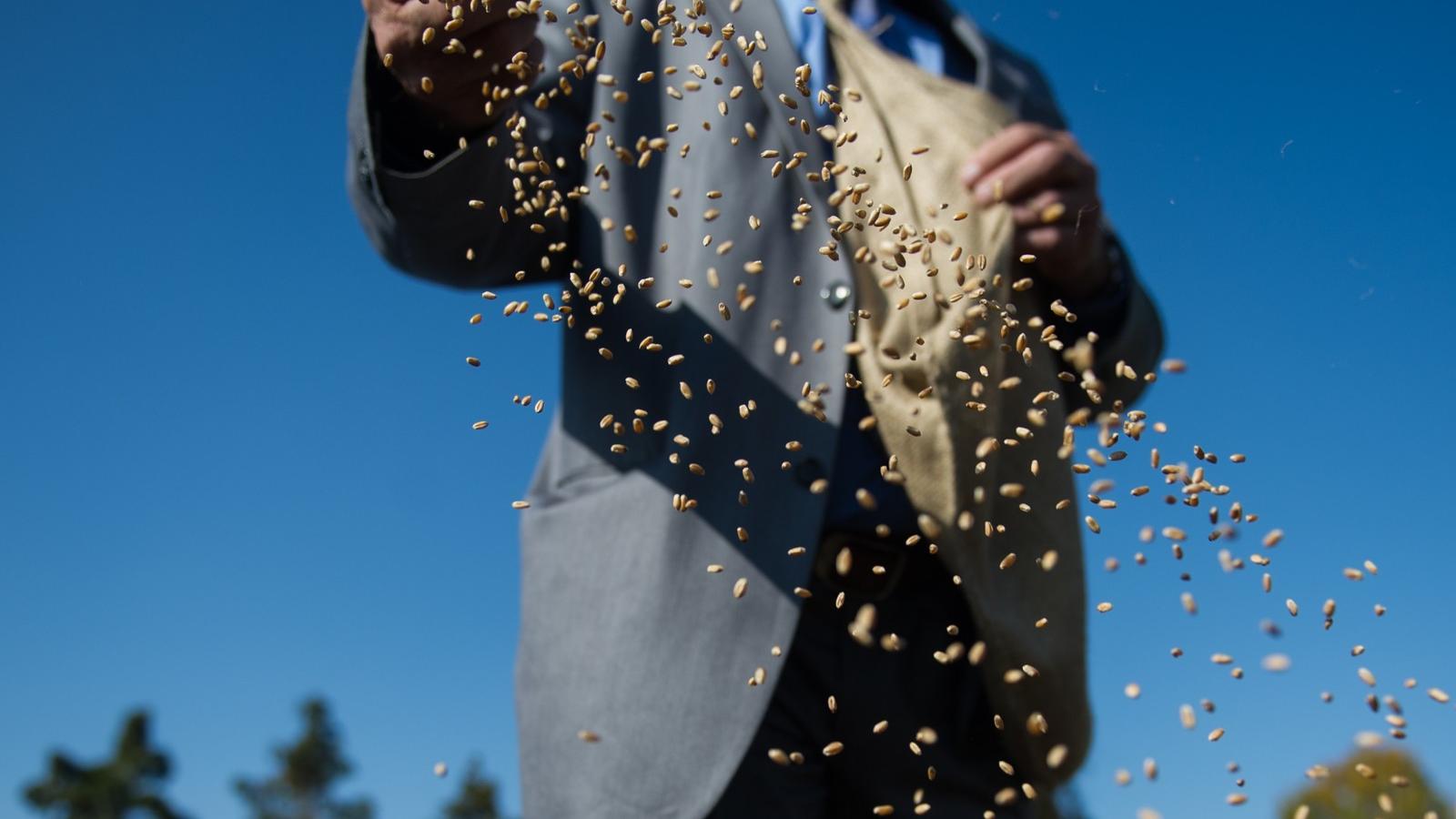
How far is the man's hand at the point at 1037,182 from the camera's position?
5.81ft

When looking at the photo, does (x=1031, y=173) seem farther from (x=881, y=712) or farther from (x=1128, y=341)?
(x=881, y=712)

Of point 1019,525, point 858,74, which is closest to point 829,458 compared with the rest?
point 1019,525

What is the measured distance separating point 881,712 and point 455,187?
1019 millimetres

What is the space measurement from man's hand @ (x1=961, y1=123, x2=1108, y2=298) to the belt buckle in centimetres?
50

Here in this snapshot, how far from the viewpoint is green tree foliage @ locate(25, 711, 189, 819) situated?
3288cm

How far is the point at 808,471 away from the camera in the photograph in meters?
1.80

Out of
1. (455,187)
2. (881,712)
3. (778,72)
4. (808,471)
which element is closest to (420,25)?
(455,187)

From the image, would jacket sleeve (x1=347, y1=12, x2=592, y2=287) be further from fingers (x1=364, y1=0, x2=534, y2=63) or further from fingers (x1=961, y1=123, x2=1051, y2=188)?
fingers (x1=961, y1=123, x2=1051, y2=188)

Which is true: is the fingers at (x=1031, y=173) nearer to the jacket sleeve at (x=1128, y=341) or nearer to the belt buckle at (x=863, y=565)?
the jacket sleeve at (x=1128, y=341)

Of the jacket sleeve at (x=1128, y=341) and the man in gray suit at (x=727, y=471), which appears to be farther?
the jacket sleeve at (x=1128, y=341)

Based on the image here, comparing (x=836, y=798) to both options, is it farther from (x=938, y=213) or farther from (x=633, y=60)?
(x=633, y=60)

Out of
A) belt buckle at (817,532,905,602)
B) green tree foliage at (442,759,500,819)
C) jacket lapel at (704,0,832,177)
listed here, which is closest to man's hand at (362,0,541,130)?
jacket lapel at (704,0,832,177)

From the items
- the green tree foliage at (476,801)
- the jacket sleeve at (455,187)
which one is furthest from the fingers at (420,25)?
the green tree foliage at (476,801)

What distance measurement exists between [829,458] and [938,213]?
389 mm
